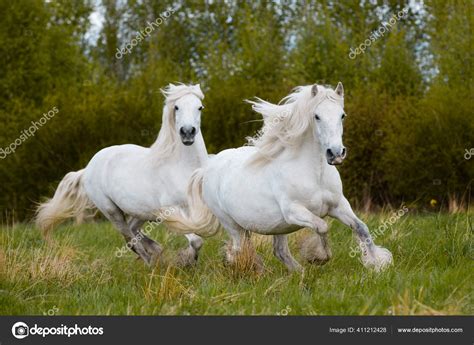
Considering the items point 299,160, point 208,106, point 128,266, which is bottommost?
point 128,266

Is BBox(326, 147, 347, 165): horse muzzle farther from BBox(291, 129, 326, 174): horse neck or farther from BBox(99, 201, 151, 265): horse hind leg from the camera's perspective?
BBox(99, 201, 151, 265): horse hind leg

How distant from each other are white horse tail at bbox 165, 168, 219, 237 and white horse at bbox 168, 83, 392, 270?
25 cm

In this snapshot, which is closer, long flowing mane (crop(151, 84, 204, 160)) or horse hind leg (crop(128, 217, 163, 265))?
long flowing mane (crop(151, 84, 204, 160))

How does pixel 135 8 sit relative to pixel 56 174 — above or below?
above

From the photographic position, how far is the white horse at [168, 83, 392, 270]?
6.15 m

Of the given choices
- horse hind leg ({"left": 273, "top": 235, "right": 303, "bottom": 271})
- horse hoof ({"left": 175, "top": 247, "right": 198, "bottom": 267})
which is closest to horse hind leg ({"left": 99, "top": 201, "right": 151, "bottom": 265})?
horse hoof ({"left": 175, "top": 247, "right": 198, "bottom": 267})

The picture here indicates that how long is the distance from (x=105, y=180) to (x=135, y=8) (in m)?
25.2

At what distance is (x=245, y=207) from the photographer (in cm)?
680

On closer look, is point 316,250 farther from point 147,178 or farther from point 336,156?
point 147,178

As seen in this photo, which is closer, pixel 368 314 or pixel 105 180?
pixel 368 314

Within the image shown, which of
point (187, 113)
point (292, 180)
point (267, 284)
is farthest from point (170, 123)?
point (267, 284)
